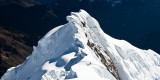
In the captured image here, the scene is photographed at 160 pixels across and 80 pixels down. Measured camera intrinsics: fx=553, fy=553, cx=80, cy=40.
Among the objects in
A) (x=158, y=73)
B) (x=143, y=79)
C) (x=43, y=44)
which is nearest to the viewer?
(x=43, y=44)

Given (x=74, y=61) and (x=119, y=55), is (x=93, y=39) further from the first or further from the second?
(x=74, y=61)

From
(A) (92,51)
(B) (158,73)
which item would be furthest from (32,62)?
(B) (158,73)

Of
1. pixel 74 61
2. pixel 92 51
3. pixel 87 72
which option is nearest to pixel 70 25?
pixel 92 51

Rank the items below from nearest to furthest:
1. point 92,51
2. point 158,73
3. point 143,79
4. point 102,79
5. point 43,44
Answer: point 102,79 < point 92,51 < point 43,44 < point 143,79 < point 158,73

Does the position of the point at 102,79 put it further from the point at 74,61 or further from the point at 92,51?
the point at 92,51

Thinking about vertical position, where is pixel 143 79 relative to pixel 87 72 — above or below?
above

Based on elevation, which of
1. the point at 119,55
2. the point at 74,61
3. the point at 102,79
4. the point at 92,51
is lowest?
the point at 102,79

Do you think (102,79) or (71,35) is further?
(71,35)
